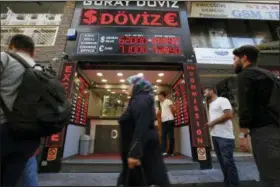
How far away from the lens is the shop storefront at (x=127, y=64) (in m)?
5.11

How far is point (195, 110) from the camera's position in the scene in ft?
16.5

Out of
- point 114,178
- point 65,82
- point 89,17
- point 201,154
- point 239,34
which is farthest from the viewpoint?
point 239,34

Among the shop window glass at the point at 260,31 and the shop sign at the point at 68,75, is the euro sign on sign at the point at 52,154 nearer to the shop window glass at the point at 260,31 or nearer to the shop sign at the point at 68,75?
the shop sign at the point at 68,75

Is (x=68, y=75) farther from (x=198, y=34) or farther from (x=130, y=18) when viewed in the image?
(x=198, y=34)

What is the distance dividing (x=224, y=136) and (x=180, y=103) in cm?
288

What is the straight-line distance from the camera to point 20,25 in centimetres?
679

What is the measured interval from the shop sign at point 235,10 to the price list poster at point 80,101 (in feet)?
15.6

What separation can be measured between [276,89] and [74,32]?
18.2 ft

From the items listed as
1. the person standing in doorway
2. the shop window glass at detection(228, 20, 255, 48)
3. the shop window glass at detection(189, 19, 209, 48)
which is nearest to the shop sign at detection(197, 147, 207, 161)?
the person standing in doorway

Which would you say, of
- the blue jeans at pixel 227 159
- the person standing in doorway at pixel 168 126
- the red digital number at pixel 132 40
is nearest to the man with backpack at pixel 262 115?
the blue jeans at pixel 227 159

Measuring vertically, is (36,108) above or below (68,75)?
below

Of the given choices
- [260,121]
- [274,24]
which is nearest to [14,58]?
[260,121]

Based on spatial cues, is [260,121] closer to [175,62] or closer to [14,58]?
[14,58]

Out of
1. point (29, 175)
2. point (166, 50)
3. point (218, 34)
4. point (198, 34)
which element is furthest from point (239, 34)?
point (29, 175)
